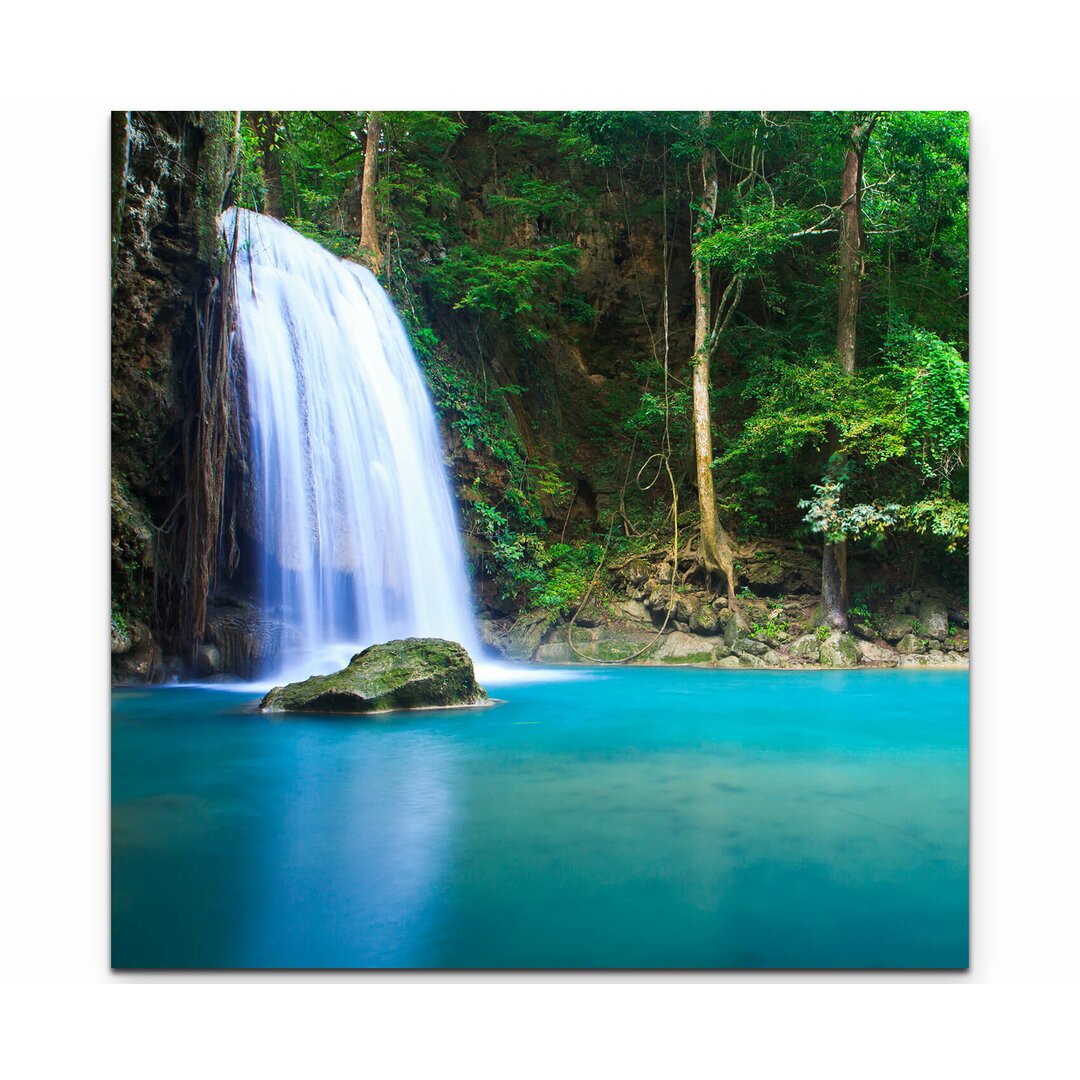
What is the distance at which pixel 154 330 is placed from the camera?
3650 mm

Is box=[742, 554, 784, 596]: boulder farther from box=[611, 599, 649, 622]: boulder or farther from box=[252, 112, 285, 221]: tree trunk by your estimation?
box=[252, 112, 285, 221]: tree trunk

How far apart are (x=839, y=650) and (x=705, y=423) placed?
5.91ft

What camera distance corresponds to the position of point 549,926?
89.8 inches

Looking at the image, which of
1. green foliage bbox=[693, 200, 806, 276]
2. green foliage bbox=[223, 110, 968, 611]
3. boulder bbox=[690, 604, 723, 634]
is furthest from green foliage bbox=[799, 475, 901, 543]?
green foliage bbox=[693, 200, 806, 276]

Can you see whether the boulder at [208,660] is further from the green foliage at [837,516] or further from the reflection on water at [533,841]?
the green foliage at [837,516]

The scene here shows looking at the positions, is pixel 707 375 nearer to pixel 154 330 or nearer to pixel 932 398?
pixel 932 398

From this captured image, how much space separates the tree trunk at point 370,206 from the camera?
14.1 ft

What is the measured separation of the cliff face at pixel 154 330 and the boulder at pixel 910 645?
3632 millimetres

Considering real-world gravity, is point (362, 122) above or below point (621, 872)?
above

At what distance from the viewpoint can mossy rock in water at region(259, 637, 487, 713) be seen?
12.5 ft
